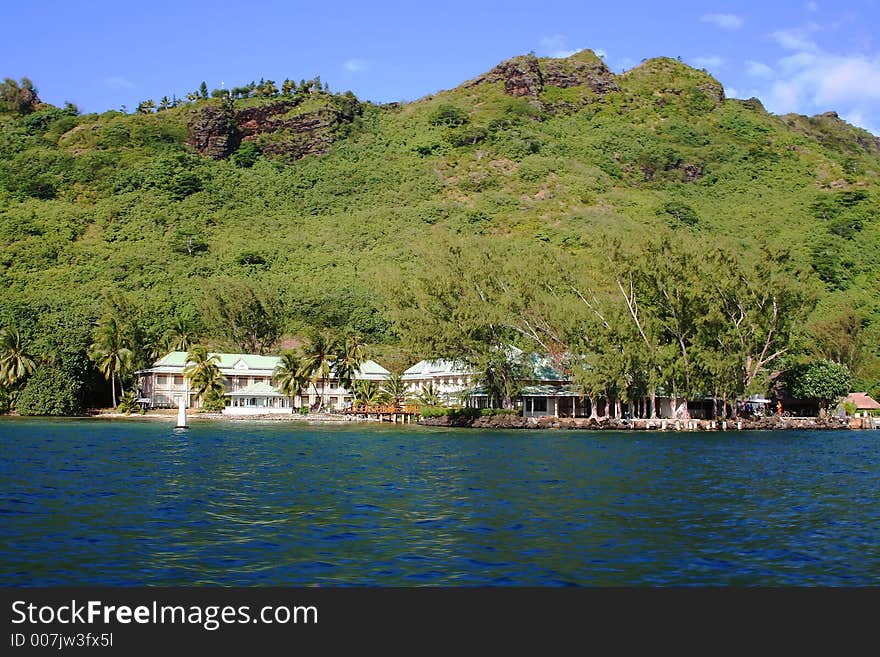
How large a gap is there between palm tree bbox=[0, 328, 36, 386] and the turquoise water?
51.9 m

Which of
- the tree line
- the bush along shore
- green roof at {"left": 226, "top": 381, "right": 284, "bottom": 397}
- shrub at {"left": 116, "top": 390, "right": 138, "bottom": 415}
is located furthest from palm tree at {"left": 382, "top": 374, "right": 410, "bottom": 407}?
shrub at {"left": 116, "top": 390, "right": 138, "bottom": 415}

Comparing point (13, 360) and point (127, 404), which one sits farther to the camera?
point (127, 404)

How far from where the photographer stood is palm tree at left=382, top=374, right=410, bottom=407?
92606 millimetres

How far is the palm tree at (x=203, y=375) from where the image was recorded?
96.4 m

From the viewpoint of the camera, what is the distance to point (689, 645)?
11.9 meters

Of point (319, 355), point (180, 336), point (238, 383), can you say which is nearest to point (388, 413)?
point (319, 355)

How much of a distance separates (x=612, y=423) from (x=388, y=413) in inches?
960

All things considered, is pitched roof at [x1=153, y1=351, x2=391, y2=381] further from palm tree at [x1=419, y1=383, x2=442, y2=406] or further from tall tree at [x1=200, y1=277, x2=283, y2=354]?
palm tree at [x1=419, y1=383, x2=442, y2=406]

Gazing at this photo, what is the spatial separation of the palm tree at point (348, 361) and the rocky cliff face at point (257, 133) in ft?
333

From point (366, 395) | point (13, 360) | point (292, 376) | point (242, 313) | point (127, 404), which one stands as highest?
point (242, 313)

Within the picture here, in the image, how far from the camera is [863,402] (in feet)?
311

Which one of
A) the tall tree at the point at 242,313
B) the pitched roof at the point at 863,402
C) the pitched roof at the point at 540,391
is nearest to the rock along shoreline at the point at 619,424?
the pitched roof at the point at 540,391

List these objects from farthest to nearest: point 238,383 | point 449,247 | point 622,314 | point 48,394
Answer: point 238,383
point 48,394
point 449,247
point 622,314

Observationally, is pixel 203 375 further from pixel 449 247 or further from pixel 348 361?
pixel 449 247
